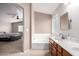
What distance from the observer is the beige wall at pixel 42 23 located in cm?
271

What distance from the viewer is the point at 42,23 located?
110 inches

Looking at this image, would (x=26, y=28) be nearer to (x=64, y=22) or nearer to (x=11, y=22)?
(x=11, y=22)

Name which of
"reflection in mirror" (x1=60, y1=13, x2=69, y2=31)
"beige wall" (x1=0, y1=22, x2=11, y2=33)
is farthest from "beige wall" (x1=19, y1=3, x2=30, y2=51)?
"reflection in mirror" (x1=60, y1=13, x2=69, y2=31)

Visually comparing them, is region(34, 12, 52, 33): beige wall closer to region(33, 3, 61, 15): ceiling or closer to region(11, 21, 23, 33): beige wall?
region(33, 3, 61, 15): ceiling

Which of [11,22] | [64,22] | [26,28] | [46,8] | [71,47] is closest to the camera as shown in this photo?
[71,47]

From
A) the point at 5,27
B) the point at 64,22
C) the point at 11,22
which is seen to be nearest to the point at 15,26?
the point at 11,22

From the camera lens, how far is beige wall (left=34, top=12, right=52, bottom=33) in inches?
107

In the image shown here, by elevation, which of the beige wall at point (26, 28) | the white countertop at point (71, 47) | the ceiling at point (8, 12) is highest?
the ceiling at point (8, 12)

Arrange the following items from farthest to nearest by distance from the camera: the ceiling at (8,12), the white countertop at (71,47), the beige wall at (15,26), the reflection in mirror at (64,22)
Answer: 1. the reflection in mirror at (64,22)
2. the ceiling at (8,12)
3. the beige wall at (15,26)
4. the white countertop at (71,47)

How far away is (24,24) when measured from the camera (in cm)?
292

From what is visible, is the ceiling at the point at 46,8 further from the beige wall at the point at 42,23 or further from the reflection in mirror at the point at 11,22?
the reflection in mirror at the point at 11,22

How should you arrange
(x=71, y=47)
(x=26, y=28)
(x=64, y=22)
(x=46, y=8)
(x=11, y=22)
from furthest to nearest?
(x=64, y=22)
(x=26, y=28)
(x=46, y=8)
(x=11, y=22)
(x=71, y=47)

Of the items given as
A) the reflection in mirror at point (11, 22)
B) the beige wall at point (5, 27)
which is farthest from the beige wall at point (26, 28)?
the beige wall at point (5, 27)

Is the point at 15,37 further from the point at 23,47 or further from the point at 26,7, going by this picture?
the point at 26,7
